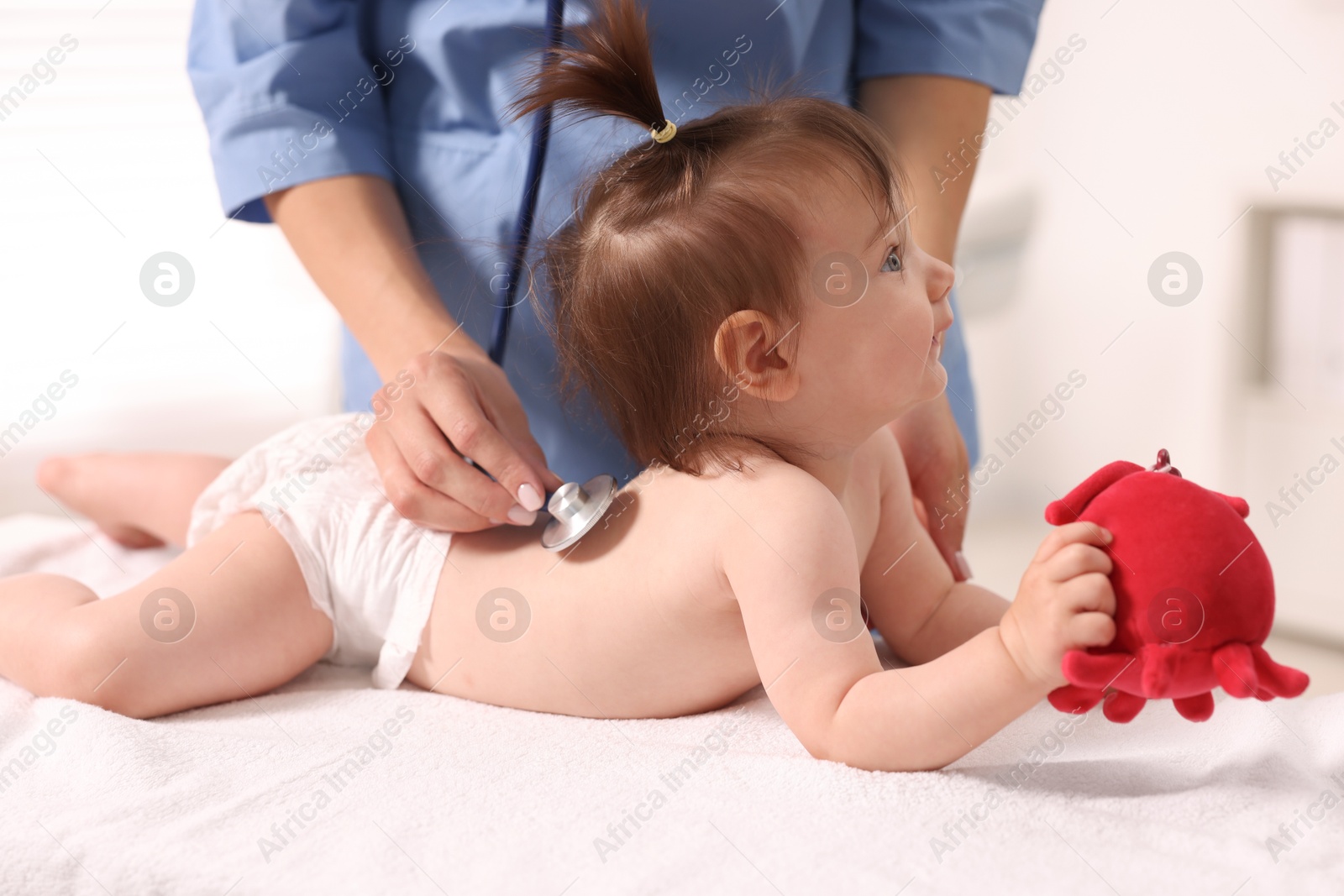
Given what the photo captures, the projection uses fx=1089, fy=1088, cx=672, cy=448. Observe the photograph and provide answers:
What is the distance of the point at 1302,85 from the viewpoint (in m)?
1.46

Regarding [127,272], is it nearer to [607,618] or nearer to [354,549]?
[354,549]

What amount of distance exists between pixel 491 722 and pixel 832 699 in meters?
0.25

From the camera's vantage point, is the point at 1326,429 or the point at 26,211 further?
the point at 26,211

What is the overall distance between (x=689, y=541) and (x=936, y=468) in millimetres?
329

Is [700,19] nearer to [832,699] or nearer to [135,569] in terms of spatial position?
[832,699]

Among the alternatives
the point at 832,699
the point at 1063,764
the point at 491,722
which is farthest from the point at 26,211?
the point at 1063,764

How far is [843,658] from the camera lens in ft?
2.05

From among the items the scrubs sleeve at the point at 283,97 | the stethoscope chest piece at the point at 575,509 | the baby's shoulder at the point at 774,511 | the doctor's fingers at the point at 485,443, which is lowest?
the baby's shoulder at the point at 774,511

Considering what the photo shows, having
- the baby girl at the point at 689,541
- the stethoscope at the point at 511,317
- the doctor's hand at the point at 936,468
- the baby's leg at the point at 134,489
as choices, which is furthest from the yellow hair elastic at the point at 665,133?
the baby's leg at the point at 134,489

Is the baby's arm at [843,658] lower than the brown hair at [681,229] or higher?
lower

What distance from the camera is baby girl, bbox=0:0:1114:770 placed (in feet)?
2.08

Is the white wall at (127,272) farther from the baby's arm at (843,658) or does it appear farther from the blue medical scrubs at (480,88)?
the baby's arm at (843,658)

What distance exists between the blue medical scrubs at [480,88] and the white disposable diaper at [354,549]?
0.58 ft

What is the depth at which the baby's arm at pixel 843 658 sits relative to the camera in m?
0.56
